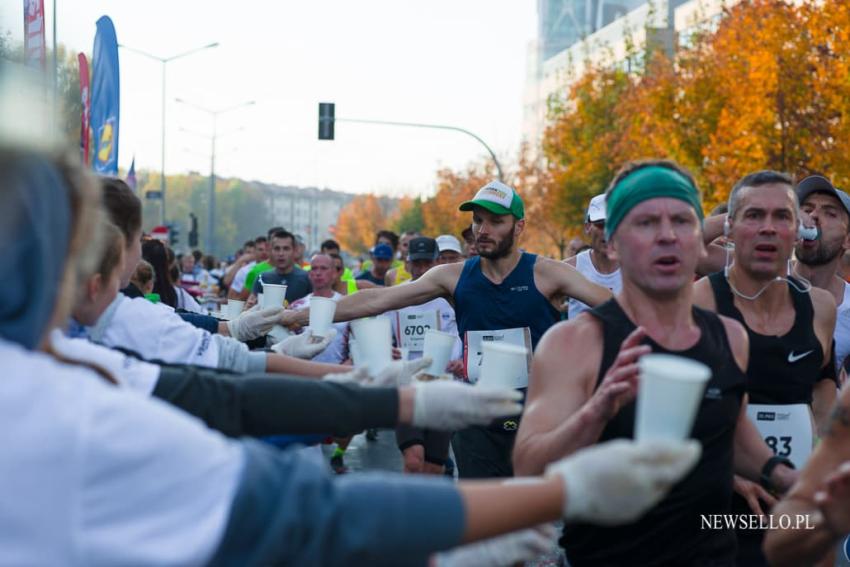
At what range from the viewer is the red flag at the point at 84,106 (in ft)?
30.0

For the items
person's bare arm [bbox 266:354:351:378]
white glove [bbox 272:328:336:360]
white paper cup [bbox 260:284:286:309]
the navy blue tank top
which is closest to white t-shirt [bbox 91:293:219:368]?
person's bare arm [bbox 266:354:351:378]

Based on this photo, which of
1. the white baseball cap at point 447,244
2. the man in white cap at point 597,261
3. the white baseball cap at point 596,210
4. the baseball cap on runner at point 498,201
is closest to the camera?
the baseball cap on runner at point 498,201

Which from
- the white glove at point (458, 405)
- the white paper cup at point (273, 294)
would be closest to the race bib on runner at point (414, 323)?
the white paper cup at point (273, 294)

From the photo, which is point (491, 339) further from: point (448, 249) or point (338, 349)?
point (448, 249)

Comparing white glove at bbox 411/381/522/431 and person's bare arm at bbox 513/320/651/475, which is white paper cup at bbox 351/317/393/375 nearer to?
person's bare arm at bbox 513/320/651/475

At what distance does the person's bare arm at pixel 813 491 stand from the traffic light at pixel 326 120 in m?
29.6

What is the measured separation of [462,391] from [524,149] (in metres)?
53.6

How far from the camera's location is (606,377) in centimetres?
301

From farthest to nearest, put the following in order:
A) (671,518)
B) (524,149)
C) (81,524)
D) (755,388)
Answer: (524,149) < (755,388) < (671,518) < (81,524)

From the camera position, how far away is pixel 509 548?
2.35 metres

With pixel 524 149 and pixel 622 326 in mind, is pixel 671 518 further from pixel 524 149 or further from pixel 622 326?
pixel 524 149

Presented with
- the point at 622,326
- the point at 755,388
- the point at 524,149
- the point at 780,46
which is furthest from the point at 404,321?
the point at 524,149

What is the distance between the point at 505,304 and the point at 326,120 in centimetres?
2625

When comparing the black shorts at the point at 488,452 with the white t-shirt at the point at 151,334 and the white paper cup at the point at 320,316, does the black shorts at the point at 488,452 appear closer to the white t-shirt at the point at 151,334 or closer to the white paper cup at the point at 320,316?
the white paper cup at the point at 320,316
